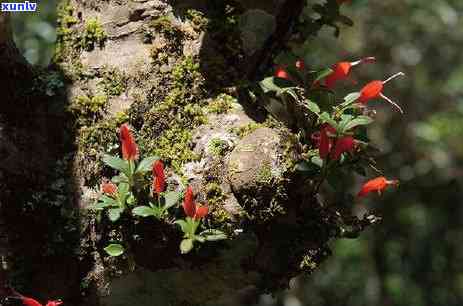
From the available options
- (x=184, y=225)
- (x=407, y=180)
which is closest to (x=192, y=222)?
(x=184, y=225)

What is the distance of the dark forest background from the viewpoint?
671 centimetres

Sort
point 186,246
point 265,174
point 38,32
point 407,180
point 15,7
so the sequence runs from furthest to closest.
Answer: point 407,180 → point 38,32 → point 15,7 → point 265,174 → point 186,246

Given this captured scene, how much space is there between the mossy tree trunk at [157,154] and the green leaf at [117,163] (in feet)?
0.30

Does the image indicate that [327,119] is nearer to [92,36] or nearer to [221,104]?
[221,104]

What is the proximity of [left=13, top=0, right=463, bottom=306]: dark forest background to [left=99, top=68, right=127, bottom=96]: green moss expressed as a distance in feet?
14.9

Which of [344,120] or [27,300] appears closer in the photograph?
[27,300]

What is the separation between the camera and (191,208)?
1927 millimetres

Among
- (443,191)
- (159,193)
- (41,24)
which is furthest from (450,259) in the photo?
(159,193)

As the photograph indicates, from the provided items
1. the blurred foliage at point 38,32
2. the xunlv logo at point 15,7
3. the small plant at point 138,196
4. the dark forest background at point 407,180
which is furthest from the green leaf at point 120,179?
the dark forest background at point 407,180

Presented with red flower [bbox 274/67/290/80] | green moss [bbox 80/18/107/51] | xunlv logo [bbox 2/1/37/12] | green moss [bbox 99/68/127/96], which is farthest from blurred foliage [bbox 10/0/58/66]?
red flower [bbox 274/67/290/80]

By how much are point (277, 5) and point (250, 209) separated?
2.64 ft

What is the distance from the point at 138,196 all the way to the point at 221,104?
366mm

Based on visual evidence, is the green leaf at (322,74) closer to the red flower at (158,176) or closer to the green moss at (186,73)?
the green moss at (186,73)

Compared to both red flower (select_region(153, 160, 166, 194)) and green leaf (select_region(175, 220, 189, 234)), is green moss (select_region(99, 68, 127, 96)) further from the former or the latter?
green leaf (select_region(175, 220, 189, 234))
